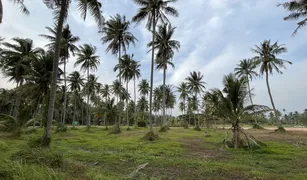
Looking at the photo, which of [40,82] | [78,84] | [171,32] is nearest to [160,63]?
[171,32]

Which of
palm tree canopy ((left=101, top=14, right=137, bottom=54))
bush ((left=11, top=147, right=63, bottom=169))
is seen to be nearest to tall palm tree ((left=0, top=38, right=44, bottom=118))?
palm tree canopy ((left=101, top=14, right=137, bottom=54))

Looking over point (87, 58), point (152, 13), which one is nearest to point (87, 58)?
point (87, 58)

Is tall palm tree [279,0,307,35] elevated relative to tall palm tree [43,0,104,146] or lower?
elevated

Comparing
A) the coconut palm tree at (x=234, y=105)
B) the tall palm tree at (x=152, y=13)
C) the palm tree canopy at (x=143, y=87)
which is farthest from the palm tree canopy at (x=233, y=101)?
the palm tree canopy at (x=143, y=87)

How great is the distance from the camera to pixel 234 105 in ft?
46.8

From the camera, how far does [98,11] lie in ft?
35.6

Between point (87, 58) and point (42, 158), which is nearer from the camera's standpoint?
point (42, 158)

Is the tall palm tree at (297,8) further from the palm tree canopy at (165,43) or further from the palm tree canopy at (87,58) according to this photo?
the palm tree canopy at (87,58)

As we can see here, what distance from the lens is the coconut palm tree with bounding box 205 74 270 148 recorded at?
13.7m

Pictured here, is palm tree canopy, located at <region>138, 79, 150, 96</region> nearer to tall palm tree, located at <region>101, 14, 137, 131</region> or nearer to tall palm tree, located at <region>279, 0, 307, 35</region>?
tall palm tree, located at <region>101, 14, 137, 131</region>

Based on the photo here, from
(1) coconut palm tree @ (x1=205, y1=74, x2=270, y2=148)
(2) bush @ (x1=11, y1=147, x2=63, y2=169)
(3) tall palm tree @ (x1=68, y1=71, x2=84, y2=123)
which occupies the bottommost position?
(2) bush @ (x1=11, y1=147, x2=63, y2=169)

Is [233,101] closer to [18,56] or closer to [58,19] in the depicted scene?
[58,19]

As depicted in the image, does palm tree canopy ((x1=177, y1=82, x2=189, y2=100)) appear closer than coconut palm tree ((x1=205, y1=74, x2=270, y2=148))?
No

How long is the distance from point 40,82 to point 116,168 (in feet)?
65.1
